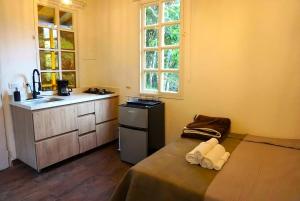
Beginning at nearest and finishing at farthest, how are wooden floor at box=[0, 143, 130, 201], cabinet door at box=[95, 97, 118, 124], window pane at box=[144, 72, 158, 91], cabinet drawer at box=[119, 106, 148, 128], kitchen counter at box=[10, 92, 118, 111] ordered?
wooden floor at box=[0, 143, 130, 201] → kitchen counter at box=[10, 92, 118, 111] → cabinet drawer at box=[119, 106, 148, 128] → window pane at box=[144, 72, 158, 91] → cabinet door at box=[95, 97, 118, 124]

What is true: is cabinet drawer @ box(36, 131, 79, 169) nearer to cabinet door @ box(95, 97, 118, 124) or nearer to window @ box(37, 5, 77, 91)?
cabinet door @ box(95, 97, 118, 124)

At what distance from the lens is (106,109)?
3.53 meters

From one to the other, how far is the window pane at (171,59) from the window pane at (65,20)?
5.58 feet

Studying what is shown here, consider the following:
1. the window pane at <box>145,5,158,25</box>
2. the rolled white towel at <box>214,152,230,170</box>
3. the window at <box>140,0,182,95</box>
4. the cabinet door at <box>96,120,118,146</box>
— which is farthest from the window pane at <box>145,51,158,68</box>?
the rolled white towel at <box>214,152,230,170</box>

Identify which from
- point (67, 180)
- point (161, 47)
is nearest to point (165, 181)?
point (67, 180)

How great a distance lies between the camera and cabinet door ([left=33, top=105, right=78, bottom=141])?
262 cm

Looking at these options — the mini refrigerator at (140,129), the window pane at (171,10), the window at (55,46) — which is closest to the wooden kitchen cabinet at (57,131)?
the mini refrigerator at (140,129)

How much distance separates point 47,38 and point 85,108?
1.23m

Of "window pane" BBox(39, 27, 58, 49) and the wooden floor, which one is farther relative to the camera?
"window pane" BBox(39, 27, 58, 49)

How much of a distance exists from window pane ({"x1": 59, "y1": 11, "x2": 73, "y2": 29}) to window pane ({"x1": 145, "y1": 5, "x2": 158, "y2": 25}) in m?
1.31

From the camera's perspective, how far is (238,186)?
145 centimetres

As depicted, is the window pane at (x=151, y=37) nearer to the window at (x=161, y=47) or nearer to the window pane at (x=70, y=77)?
the window at (x=161, y=47)

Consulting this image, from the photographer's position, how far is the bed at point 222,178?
4.58 feet

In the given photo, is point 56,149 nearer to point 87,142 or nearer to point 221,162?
point 87,142
